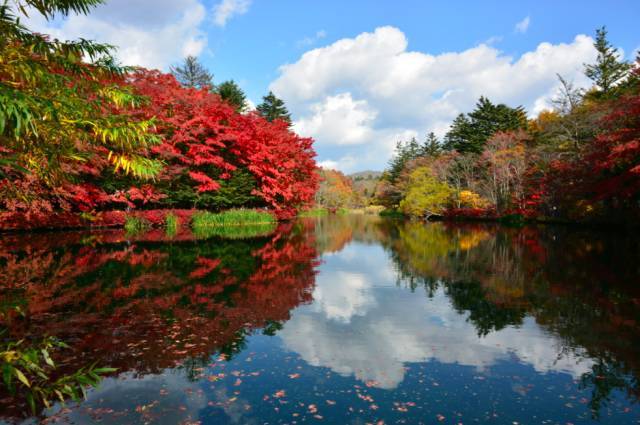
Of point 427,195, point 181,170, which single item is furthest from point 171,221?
point 427,195

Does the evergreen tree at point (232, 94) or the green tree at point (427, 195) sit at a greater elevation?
the evergreen tree at point (232, 94)

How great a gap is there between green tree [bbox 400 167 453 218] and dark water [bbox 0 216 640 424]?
2855cm

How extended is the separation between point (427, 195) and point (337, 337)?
124 ft

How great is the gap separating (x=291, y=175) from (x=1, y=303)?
26.8 m

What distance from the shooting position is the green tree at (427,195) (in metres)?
40.7

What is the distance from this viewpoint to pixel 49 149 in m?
4.76

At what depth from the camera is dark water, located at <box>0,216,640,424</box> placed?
12.8 feet

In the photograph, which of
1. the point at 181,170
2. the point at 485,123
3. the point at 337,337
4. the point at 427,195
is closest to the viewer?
the point at 337,337

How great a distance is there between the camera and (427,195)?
41938 mm

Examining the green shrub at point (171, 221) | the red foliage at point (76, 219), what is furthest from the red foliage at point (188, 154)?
the green shrub at point (171, 221)

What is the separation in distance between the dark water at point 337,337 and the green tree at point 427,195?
2855cm

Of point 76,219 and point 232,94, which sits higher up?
point 232,94

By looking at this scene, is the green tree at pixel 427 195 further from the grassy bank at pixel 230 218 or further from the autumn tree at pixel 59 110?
the autumn tree at pixel 59 110

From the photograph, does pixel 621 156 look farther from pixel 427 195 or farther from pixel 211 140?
pixel 427 195
